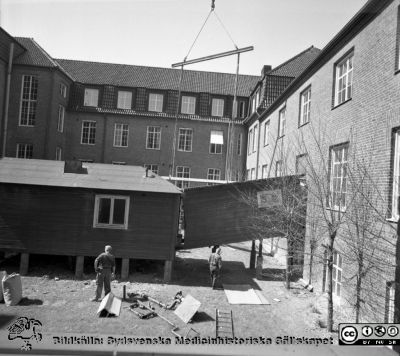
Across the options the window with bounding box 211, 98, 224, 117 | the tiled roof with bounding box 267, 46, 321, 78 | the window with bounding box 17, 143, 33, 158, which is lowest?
the window with bounding box 17, 143, 33, 158

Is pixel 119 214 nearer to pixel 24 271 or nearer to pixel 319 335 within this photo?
pixel 24 271

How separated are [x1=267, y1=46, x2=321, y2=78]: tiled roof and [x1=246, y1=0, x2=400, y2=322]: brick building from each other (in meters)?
10.3

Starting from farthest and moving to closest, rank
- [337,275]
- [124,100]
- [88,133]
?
[124,100], [88,133], [337,275]

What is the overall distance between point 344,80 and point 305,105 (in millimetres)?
4134

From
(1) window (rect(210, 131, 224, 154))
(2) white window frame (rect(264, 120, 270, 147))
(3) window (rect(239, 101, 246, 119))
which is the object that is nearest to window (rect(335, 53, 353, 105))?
(2) white window frame (rect(264, 120, 270, 147))

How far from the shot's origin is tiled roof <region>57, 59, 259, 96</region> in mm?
33312

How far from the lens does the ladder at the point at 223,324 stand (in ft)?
28.8

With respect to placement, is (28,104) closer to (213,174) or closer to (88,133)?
(88,133)

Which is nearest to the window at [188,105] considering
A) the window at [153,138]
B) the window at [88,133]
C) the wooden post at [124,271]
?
the window at [153,138]

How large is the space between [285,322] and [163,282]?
17.1 feet

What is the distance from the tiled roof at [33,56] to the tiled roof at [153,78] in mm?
4988

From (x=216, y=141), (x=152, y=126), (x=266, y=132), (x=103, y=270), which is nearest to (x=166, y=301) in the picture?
(x=103, y=270)

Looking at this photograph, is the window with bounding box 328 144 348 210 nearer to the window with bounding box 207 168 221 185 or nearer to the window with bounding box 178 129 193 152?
the window with bounding box 207 168 221 185

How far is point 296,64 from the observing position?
81.7 feet
